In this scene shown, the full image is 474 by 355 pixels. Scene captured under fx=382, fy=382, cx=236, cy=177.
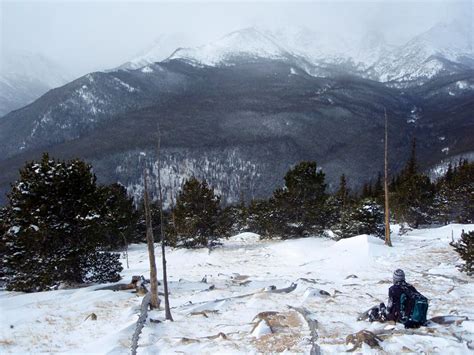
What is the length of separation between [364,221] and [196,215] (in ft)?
43.4

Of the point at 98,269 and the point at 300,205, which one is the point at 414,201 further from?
the point at 98,269

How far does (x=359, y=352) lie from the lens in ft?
26.6

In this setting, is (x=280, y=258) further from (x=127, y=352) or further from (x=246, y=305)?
(x=127, y=352)

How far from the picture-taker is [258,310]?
41.6 feet

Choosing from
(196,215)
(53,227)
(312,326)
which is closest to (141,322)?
(312,326)

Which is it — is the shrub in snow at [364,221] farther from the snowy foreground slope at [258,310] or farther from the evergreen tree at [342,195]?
the evergreen tree at [342,195]

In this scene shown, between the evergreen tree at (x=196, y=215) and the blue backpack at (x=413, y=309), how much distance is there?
22.7 metres

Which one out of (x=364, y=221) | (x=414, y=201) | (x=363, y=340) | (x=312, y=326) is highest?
(x=414, y=201)

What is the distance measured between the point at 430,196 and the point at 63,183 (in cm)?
3285

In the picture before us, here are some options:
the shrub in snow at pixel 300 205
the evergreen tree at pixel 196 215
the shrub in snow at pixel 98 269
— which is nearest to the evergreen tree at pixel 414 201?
the shrub in snow at pixel 300 205

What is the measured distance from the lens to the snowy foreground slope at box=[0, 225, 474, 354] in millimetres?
9141

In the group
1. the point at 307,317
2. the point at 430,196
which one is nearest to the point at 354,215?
the point at 430,196

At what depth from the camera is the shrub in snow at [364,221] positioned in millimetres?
28625

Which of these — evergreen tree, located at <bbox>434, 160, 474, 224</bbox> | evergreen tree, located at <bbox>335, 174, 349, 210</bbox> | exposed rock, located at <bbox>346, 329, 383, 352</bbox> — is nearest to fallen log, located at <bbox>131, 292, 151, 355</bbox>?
exposed rock, located at <bbox>346, 329, 383, 352</bbox>
